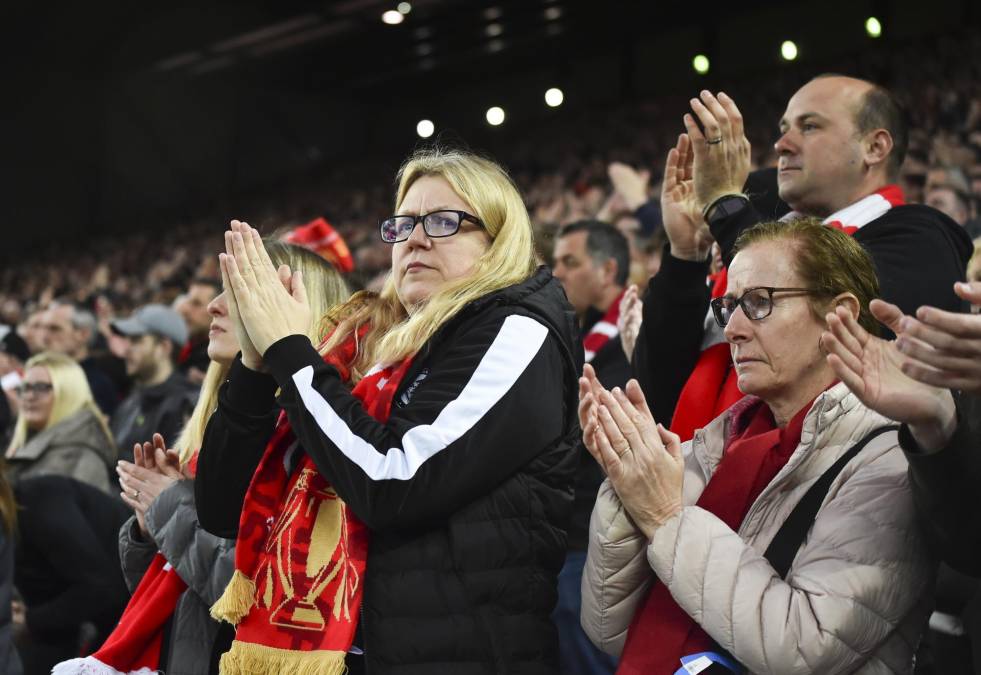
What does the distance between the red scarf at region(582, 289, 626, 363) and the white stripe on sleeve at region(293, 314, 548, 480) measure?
61.7 inches

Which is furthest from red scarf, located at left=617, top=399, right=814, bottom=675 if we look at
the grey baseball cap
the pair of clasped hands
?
the grey baseball cap

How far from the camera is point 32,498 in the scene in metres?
3.54

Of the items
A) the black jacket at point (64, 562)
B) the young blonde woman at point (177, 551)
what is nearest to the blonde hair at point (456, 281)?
the young blonde woman at point (177, 551)

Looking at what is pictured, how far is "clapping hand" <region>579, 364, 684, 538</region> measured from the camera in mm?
1873

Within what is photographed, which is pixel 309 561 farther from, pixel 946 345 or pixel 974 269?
pixel 974 269

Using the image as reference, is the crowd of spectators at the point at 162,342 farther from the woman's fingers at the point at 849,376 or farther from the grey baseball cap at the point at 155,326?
the woman's fingers at the point at 849,376

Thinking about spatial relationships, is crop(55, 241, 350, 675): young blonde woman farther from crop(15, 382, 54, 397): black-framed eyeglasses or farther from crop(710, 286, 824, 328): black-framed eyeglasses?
crop(15, 382, 54, 397): black-framed eyeglasses

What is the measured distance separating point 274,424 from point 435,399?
44 cm

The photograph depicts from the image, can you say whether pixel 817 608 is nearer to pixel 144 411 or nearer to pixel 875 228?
pixel 875 228

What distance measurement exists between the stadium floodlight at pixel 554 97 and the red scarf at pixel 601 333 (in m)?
13.5

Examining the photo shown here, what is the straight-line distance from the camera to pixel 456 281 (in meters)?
2.19

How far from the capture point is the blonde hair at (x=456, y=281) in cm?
212

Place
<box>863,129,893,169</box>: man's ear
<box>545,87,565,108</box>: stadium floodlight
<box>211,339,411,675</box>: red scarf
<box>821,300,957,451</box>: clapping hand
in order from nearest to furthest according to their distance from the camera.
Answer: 1. <box>821,300,957,451</box>: clapping hand
2. <box>211,339,411,675</box>: red scarf
3. <box>863,129,893,169</box>: man's ear
4. <box>545,87,565,108</box>: stadium floodlight

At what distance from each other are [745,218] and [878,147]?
50 centimetres
